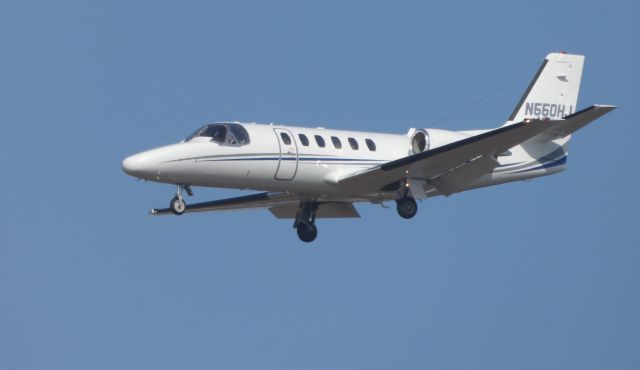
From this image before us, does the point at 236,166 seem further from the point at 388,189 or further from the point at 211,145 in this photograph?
the point at 388,189

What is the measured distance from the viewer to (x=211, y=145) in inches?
1180

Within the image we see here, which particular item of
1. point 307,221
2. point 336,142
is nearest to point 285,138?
point 336,142

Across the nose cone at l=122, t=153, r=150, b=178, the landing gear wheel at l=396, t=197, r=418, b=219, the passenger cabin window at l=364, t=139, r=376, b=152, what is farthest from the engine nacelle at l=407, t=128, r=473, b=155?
the nose cone at l=122, t=153, r=150, b=178

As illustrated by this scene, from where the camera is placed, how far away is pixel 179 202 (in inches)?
1186

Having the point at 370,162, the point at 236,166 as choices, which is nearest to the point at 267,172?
the point at 236,166

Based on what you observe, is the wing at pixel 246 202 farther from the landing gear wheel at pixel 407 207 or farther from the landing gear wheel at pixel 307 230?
the landing gear wheel at pixel 407 207

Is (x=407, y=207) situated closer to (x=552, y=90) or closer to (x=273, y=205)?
(x=273, y=205)

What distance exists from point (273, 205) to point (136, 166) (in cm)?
554

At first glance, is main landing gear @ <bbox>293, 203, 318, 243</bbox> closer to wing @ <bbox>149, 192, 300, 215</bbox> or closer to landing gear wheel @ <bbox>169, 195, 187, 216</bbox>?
wing @ <bbox>149, 192, 300, 215</bbox>

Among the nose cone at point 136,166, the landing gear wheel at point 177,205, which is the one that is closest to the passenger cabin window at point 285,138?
the landing gear wheel at point 177,205

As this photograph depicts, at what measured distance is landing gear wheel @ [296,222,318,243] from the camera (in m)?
33.2

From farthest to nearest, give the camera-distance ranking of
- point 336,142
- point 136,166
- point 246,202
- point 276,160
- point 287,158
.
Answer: point 246,202
point 336,142
point 287,158
point 276,160
point 136,166

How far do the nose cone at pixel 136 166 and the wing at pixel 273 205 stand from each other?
3778mm

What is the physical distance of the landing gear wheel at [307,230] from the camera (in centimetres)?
3322
